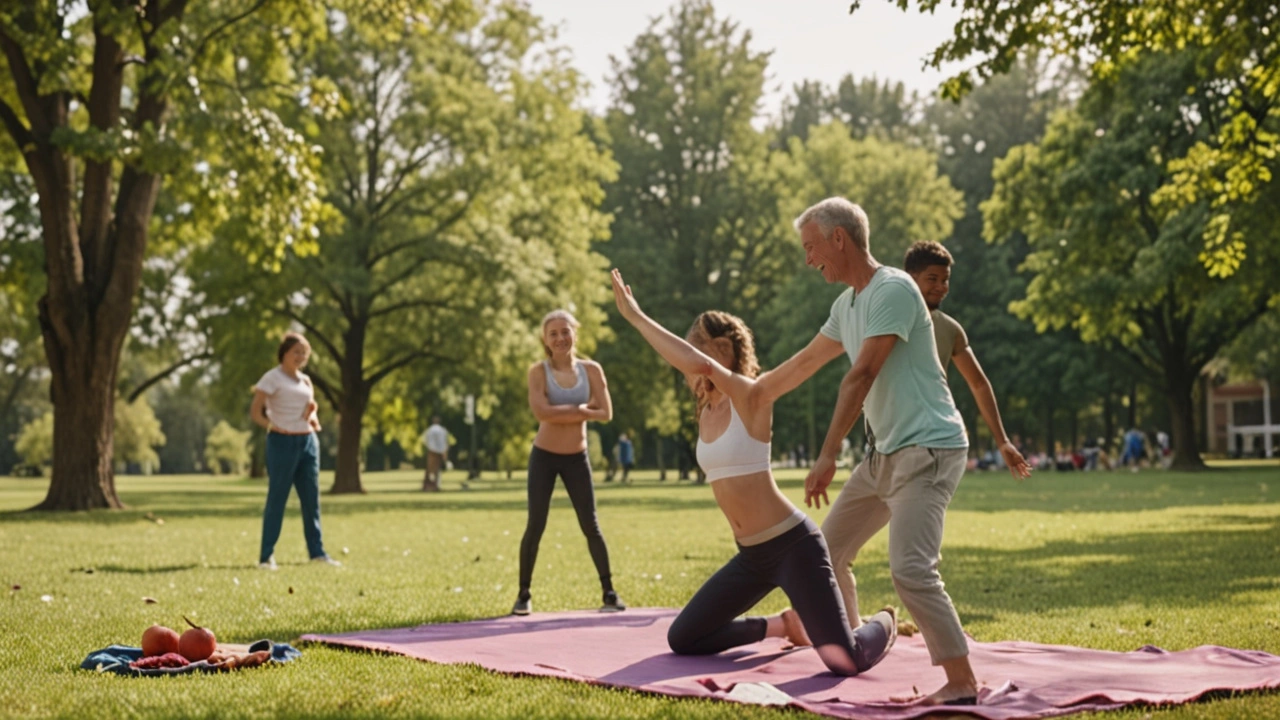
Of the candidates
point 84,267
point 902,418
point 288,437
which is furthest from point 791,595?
point 84,267

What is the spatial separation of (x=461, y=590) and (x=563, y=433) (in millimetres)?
2166

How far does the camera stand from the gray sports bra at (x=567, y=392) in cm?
975

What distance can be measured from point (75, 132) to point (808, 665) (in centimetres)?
1713

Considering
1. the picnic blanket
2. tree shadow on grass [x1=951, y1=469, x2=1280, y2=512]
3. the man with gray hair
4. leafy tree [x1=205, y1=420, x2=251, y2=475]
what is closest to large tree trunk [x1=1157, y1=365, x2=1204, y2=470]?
tree shadow on grass [x1=951, y1=469, x2=1280, y2=512]

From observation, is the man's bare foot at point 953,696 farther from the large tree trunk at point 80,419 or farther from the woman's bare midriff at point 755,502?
the large tree trunk at point 80,419

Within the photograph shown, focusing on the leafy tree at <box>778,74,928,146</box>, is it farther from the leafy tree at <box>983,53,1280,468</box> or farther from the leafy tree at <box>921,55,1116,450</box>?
the leafy tree at <box>983,53,1280,468</box>

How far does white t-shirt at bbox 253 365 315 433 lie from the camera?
13.3 m

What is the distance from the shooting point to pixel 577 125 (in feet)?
131

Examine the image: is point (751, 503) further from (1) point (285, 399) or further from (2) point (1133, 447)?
(2) point (1133, 447)

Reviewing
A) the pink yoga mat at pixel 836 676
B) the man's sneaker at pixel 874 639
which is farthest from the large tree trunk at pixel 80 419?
the man's sneaker at pixel 874 639

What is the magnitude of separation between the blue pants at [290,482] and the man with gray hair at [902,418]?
27.2 ft

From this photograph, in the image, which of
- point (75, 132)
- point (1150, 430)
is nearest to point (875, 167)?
point (1150, 430)

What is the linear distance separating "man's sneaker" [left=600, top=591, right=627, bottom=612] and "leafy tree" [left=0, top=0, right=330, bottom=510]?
13820 mm

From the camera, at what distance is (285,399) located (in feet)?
43.8
